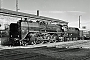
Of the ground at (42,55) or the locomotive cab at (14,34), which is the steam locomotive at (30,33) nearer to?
the locomotive cab at (14,34)

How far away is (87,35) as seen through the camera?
119ft

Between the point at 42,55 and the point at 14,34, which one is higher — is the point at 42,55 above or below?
below

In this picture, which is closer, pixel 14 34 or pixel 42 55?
pixel 42 55

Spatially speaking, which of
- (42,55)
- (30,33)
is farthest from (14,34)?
(42,55)

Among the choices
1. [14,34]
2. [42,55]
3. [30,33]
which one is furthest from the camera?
[30,33]

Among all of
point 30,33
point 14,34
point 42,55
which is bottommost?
point 42,55

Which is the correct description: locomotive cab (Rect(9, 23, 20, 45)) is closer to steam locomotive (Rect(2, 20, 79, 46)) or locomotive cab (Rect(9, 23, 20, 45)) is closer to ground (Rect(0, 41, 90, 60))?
steam locomotive (Rect(2, 20, 79, 46))

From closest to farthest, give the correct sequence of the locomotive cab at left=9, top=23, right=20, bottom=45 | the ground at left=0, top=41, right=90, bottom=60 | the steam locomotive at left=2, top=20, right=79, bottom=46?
the ground at left=0, top=41, right=90, bottom=60
the locomotive cab at left=9, top=23, right=20, bottom=45
the steam locomotive at left=2, top=20, right=79, bottom=46

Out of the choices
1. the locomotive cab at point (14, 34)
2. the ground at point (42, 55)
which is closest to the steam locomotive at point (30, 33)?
the locomotive cab at point (14, 34)

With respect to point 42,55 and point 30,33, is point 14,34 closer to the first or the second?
point 30,33

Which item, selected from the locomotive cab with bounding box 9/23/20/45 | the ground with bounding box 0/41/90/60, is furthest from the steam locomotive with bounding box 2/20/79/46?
the ground with bounding box 0/41/90/60

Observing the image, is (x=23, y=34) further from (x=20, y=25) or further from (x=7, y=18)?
(x=7, y=18)

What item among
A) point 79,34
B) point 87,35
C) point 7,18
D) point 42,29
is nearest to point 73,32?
point 79,34

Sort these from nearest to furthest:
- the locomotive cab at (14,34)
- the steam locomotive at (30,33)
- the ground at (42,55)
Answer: the ground at (42,55) → the locomotive cab at (14,34) → the steam locomotive at (30,33)
